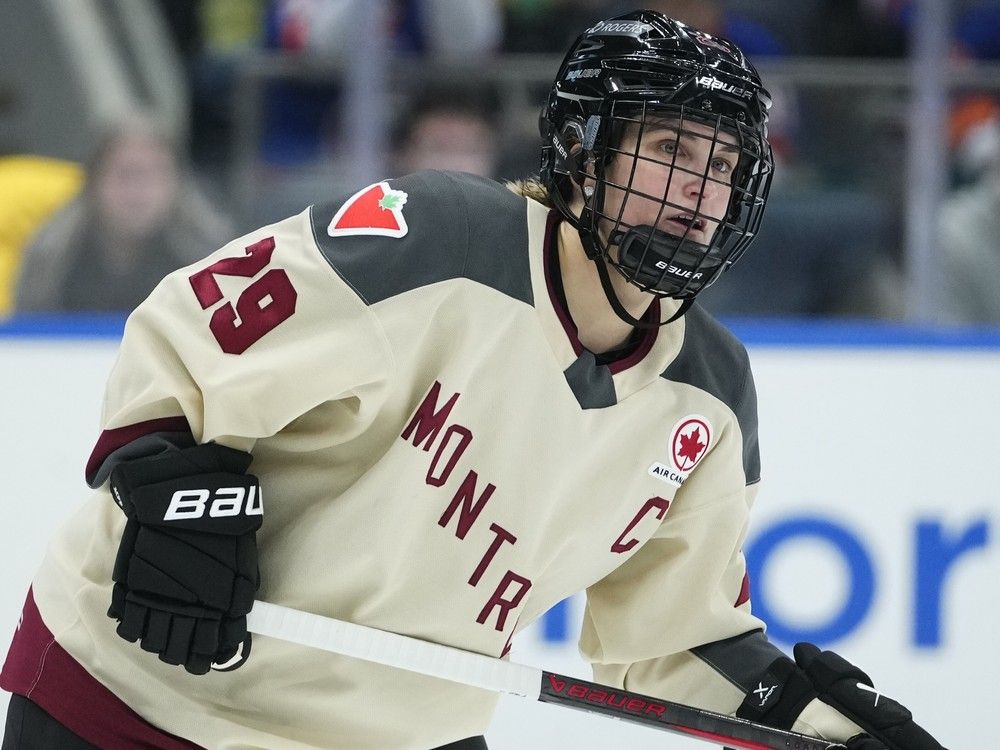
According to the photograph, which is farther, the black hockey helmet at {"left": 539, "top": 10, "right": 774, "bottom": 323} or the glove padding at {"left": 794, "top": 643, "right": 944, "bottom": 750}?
the glove padding at {"left": 794, "top": 643, "right": 944, "bottom": 750}

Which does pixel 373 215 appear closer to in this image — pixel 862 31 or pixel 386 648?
pixel 386 648

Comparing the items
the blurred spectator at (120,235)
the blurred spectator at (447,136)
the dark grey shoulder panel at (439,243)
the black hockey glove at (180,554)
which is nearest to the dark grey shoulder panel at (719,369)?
the dark grey shoulder panel at (439,243)

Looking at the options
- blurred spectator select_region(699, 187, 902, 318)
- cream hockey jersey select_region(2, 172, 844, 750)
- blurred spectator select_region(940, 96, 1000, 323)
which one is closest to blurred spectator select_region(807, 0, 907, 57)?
blurred spectator select_region(940, 96, 1000, 323)

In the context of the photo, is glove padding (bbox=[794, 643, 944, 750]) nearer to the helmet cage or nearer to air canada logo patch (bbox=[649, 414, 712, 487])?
air canada logo patch (bbox=[649, 414, 712, 487])

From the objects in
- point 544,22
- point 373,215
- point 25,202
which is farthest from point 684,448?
point 25,202

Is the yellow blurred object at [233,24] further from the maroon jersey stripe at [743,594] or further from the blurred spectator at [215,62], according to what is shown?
the maroon jersey stripe at [743,594]

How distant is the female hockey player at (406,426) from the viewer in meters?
1.44

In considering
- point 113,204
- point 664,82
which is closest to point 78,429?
point 113,204

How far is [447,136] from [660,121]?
1.75m

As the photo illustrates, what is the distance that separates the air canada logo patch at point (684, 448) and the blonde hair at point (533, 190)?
1.00ft

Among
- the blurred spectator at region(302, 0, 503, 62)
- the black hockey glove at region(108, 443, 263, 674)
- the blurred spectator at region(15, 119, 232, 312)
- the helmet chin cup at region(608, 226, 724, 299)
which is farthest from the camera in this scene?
the blurred spectator at region(302, 0, 503, 62)

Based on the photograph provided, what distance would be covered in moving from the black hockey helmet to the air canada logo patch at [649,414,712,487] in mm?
175

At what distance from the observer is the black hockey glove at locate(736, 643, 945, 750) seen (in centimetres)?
169

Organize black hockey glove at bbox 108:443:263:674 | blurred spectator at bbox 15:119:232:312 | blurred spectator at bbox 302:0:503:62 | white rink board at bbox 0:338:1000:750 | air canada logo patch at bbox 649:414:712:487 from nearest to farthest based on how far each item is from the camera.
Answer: black hockey glove at bbox 108:443:263:674, air canada logo patch at bbox 649:414:712:487, white rink board at bbox 0:338:1000:750, blurred spectator at bbox 15:119:232:312, blurred spectator at bbox 302:0:503:62
